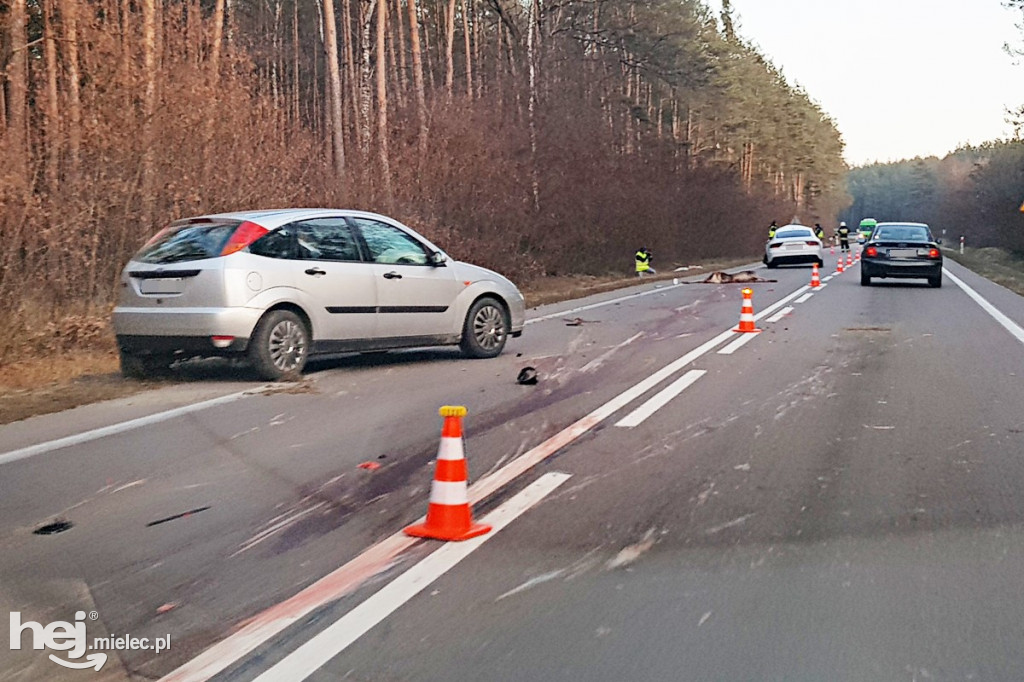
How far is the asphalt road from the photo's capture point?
4.23 metres

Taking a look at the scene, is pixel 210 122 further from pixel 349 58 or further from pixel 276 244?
pixel 349 58

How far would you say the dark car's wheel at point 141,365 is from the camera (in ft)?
35.9

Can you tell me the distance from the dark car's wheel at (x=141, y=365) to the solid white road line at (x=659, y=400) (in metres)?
4.49

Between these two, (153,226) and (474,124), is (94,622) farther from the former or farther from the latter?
(474,124)

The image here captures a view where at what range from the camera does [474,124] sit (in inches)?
1128

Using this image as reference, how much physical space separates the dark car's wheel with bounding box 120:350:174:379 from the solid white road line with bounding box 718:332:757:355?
20.8 ft

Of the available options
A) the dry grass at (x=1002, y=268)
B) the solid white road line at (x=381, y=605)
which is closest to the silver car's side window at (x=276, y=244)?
the solid white road line at (x=381, y=605)

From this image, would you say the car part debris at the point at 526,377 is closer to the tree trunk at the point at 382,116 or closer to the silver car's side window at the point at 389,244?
the silver car's side window at the point at 389,244

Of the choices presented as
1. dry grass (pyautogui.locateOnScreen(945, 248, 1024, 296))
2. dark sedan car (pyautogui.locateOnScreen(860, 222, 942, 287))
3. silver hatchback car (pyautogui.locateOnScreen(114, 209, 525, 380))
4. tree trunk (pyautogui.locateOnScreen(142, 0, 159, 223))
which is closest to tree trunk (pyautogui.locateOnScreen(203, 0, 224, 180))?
tree trunk (pyautogui.locateOnScreen(142, 0, 159, 223))

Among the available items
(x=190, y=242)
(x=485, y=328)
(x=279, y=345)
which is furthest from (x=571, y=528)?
(x=485, y=328)

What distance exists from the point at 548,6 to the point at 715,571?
1301 inches

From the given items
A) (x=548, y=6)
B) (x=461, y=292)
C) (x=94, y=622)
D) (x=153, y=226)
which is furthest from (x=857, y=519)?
(x=548, y=6)

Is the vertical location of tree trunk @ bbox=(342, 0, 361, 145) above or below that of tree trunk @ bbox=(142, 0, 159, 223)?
above

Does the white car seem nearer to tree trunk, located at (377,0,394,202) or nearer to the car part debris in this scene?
tree trunk, located at (377,0,394,202)
